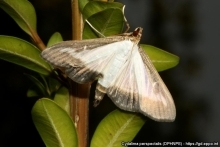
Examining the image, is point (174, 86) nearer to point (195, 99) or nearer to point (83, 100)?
point (195, 99)

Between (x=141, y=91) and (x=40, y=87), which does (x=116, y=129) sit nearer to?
(x=141, y=91)

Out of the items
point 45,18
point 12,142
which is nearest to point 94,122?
point 12,142

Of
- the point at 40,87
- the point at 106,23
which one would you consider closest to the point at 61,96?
the point at 40,87

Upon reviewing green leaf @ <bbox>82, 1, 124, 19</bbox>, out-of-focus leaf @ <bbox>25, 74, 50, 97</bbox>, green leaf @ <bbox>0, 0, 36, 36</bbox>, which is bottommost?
out-of-focus leaf @ <bbox>25, 74, 50, 97</bbox>

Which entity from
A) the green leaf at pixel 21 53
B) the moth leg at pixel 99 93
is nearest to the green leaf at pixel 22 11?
the green leaf at pixel 21 53

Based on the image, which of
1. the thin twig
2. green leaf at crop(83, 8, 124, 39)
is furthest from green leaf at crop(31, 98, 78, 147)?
green leaf at crop(83, 8, 124, 39)

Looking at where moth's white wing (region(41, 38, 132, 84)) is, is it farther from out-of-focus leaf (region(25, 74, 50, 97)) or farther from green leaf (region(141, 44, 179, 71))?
out-of-focus leaf (region(25, 74, 50, 97))
